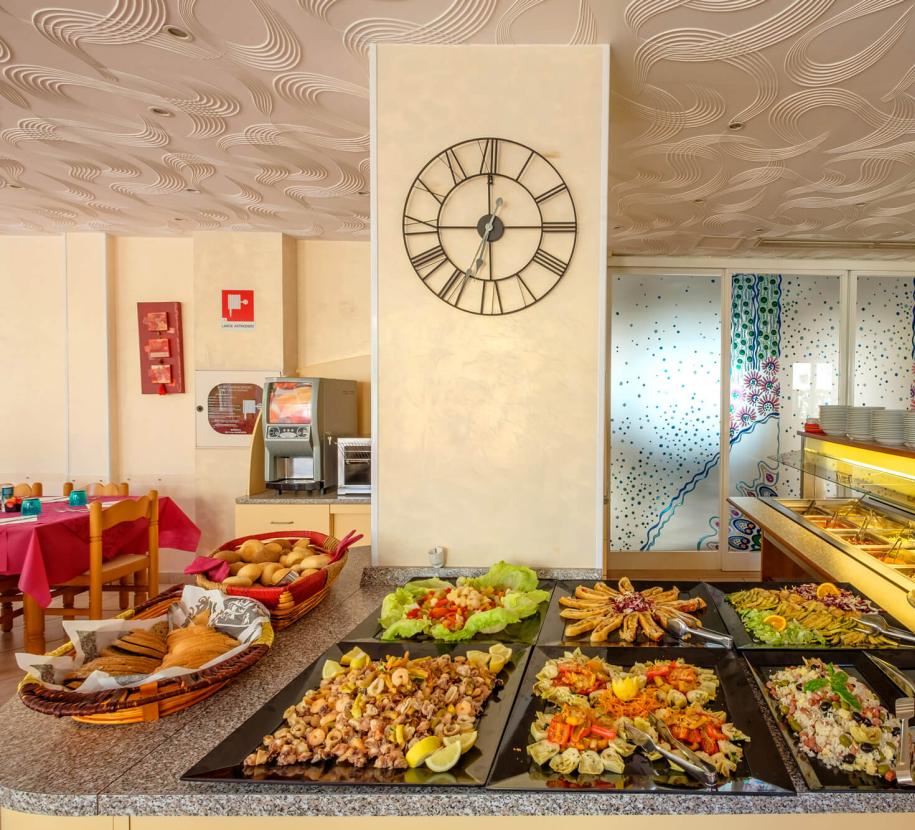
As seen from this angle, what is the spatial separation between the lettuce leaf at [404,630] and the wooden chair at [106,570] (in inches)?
100

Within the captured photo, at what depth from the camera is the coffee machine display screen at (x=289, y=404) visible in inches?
161

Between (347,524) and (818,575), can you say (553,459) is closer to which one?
(818,575)

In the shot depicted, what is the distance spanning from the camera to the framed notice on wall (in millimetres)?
4816

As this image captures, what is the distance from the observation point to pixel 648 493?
5379 millimetres

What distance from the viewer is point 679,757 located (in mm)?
999

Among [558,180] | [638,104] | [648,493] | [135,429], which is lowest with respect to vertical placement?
[648,493]

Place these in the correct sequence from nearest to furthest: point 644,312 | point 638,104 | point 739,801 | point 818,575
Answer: point 739,801
point 818,575
point 638,104
point 644,312

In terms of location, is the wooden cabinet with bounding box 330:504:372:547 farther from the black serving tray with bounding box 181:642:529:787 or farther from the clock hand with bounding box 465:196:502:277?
the black serving tray with bounding box 181:642:529:787

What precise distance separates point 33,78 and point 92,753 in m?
2.54

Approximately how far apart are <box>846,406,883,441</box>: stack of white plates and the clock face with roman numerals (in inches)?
87.8

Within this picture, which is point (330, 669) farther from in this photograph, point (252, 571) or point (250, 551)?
point (250, 551)

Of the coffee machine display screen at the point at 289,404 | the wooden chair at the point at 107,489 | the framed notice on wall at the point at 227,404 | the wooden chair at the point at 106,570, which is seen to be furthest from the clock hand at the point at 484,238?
the wooden chair at the point at 107,489

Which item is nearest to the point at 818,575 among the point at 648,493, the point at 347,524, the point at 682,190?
the point at 682,190

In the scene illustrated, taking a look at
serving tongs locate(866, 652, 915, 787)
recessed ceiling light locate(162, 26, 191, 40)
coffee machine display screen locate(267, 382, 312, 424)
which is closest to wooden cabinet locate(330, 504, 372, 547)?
coffee machine display screen locate(267, 382, 312, 424)
